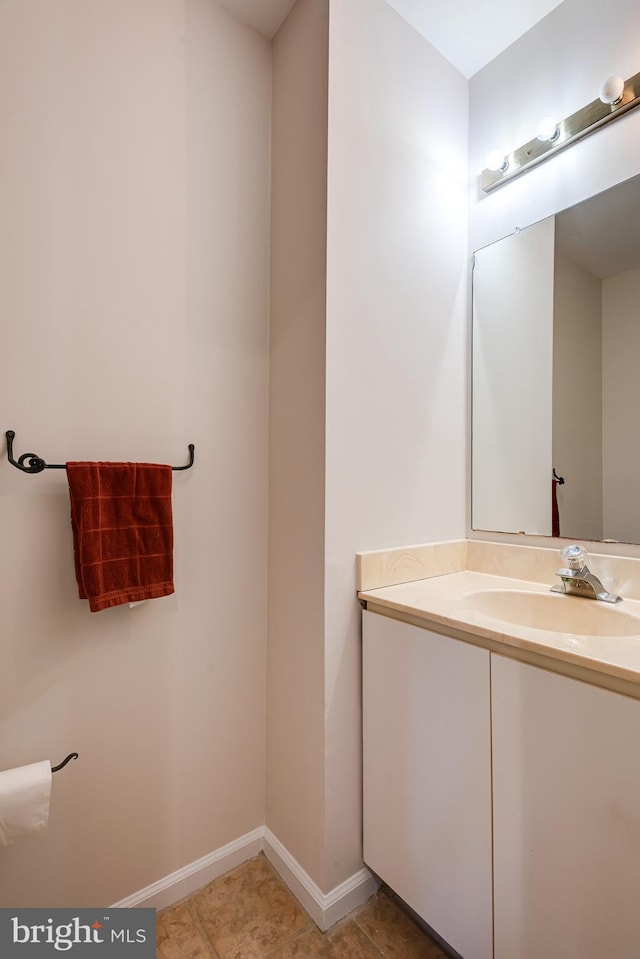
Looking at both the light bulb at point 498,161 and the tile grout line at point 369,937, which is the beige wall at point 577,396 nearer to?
the light bulb at point 498,161

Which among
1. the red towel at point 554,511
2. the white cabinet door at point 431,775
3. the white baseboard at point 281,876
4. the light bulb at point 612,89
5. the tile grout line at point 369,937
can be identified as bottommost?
the tile grout line at point 369,937

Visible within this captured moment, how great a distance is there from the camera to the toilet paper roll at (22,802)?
94cm

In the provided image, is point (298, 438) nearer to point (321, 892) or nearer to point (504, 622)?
point (504, 622)

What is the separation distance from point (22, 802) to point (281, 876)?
819 mm

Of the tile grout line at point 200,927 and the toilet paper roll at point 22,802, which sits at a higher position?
the toilet paper roll at point 22,802

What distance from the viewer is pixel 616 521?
1.28 meters

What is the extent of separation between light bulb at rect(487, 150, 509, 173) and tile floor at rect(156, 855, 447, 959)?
7.42 feet

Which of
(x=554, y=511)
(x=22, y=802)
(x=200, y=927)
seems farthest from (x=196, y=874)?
(x=554, y=511)

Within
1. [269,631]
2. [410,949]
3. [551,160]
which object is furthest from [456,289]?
[410,949]

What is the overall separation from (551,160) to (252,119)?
94cm

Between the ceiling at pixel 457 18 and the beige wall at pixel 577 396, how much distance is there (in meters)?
0.75

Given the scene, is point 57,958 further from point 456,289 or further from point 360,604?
point 456,289

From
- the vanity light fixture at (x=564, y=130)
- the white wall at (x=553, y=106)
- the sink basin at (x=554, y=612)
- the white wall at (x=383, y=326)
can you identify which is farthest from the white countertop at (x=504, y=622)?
the vanity light fixture at (x=564, y=130)

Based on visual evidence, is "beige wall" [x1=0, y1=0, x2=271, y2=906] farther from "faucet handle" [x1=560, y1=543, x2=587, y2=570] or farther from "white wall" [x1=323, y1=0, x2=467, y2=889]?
"faucet handle" [x1=560, y1=543, x2=587, y2=570]
